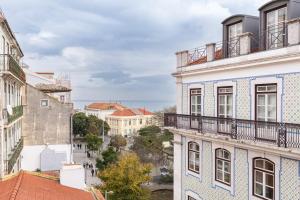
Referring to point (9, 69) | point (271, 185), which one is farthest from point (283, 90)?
point (9, 69)

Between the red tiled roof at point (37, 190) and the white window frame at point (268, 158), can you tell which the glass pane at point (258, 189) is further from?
the red tiled roof at point (37, 190)

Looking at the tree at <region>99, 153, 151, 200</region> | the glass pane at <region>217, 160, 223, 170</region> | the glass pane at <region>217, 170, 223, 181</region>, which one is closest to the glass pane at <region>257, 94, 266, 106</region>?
the glass pane at <region>217, 160, 223, 170</region>

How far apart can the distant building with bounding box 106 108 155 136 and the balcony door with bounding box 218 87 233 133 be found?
92100mm

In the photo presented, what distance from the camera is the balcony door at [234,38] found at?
14.9 meters

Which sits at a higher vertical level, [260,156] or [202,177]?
[260,156]

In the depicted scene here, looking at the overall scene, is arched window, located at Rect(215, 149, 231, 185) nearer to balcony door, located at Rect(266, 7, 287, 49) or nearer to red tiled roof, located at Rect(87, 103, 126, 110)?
balcony door, located at Rect(266, 7, 287, 49)

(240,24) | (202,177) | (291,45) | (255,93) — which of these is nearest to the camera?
(291,45)

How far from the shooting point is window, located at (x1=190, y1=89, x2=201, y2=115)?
57.8 ft

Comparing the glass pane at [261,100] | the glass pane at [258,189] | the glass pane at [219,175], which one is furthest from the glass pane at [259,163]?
the glass pane at [219,175]

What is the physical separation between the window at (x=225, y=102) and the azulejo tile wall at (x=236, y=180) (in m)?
1.55

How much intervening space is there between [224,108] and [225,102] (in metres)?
0.27

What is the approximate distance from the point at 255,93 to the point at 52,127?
21.6 meters

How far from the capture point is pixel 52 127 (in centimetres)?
3128

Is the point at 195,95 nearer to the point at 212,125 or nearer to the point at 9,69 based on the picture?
the point at 212,125
